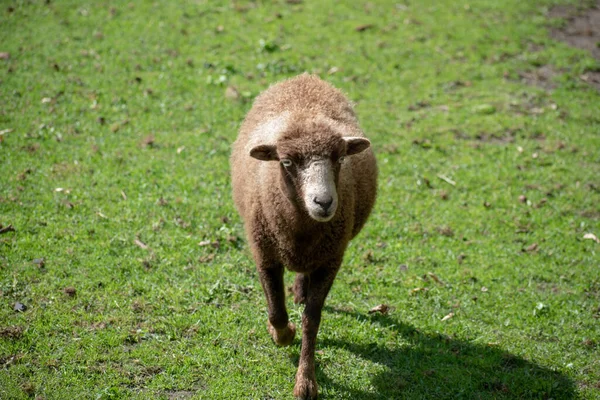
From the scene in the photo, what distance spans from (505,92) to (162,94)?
20.5 ft

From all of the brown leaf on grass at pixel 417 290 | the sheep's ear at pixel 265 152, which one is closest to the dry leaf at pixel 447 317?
the brown leaf on grass at pixel 417 290

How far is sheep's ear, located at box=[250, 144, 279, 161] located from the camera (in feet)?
17.5

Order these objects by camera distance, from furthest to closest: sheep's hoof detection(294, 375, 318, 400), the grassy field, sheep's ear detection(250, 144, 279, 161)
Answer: the grassy field < sheep's hoof detection(294, 375, 318, 400) < sheep's ear detection(250, 144, 279, 161)

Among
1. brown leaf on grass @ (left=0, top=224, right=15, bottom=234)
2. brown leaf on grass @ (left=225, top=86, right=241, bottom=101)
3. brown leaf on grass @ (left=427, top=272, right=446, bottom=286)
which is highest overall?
brown leaf on grass @ (left=0, top=224, right=15, bottom=234)

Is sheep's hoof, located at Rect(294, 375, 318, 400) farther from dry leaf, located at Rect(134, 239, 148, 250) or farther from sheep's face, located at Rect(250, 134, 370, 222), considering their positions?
dry leaf, located at Rect(134, 239, 148, 250)

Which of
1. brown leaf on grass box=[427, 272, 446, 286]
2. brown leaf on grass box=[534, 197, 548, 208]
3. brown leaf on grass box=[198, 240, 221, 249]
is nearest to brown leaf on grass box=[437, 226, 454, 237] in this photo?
brown leaf on grass box=[427, 272, 446, 286]

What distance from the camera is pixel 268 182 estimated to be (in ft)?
18.9

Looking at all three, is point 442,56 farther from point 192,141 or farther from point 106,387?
point 106,387

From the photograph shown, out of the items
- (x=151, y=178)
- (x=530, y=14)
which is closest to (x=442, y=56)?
(x=530, y=14)

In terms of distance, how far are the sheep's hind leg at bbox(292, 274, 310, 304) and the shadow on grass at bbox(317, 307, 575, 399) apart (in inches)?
22.7

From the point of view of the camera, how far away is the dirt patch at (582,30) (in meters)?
13.5

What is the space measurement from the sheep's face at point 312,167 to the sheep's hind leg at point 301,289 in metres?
1.57

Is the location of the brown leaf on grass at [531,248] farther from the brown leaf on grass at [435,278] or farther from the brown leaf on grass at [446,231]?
the brown leaf on grass at [435,278]

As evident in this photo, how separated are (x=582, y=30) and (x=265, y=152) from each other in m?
11.9
